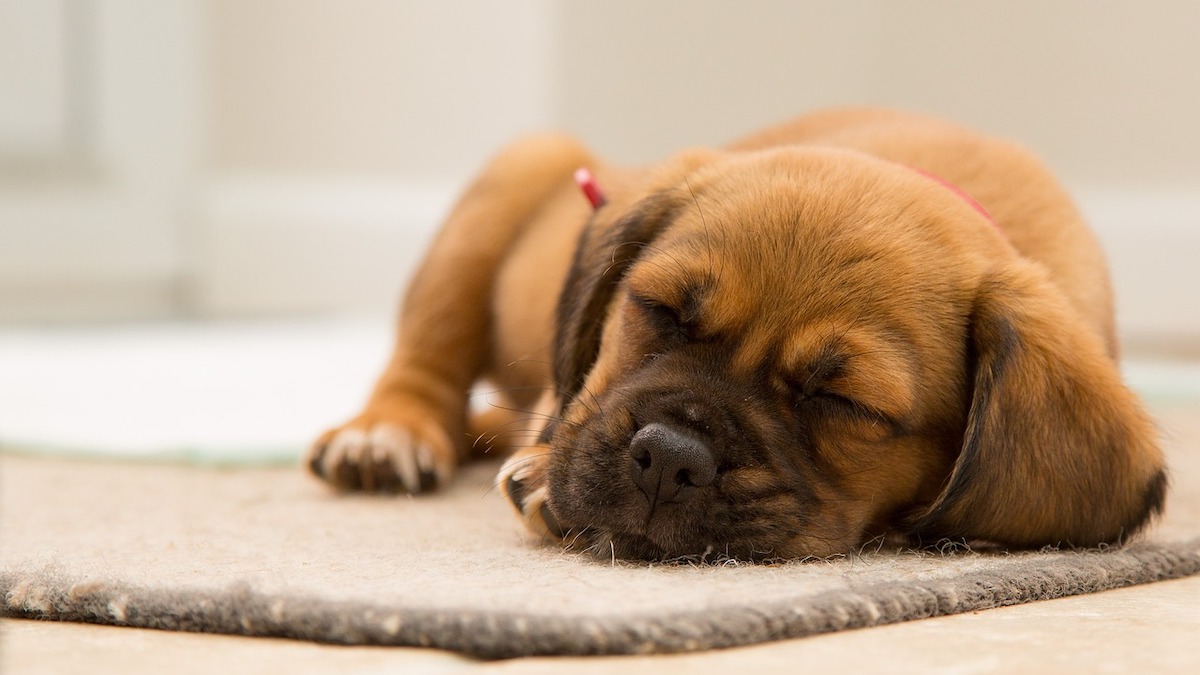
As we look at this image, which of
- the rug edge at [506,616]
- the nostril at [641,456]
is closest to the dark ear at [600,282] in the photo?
the nostril at [641,456]

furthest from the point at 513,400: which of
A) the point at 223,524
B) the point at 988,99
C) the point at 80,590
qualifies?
the point at 988,99

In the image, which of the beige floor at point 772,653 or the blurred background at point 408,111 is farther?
the blurred background at point 408,111

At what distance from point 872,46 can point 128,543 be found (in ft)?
19.2

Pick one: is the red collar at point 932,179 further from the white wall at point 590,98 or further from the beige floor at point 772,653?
the white wall at point 590,98

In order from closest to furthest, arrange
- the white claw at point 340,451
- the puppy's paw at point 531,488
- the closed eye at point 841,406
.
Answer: the closed eye at point 841,406, the puppy's paw at point 531,488, the white claw at point 340,451

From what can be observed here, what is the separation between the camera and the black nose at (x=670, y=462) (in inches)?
83.3

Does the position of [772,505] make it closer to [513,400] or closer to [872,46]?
[513,400]

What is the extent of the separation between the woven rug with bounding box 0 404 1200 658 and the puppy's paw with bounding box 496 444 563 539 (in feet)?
0.17

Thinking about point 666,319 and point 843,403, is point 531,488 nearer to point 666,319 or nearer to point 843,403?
point 666,319

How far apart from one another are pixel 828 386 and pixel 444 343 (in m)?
1.61

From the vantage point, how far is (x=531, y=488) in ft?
8.27

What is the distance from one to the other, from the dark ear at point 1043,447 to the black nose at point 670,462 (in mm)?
472

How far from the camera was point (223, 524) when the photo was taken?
2576mm

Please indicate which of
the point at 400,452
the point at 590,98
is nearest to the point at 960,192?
the point at 400,452
